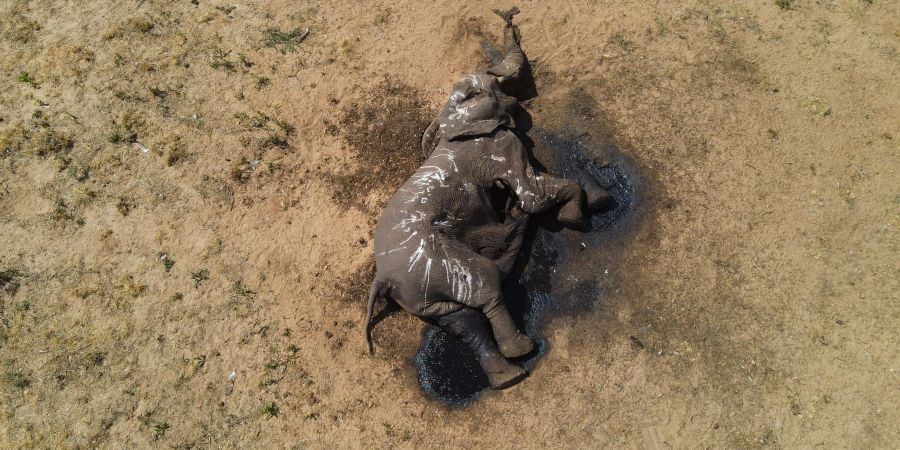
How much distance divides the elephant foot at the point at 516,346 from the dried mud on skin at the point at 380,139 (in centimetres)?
240

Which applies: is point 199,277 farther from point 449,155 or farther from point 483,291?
point 483,291

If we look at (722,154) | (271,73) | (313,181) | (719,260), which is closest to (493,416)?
(719,260)

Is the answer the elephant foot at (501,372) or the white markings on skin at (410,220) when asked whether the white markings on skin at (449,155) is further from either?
the elephant foot at (501,372)

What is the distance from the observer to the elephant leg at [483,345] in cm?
590

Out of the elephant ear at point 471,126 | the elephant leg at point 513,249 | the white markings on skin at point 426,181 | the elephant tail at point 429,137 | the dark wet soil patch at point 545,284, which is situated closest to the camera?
the white markings on skin at point 426,181

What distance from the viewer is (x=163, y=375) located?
642 centimetres

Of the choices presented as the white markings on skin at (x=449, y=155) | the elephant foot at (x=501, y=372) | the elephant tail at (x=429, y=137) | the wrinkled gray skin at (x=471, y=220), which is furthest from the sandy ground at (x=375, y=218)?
the white markings on skin at (x=449, y=155)

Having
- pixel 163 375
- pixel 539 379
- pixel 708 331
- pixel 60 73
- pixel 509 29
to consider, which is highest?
pixel 509 29

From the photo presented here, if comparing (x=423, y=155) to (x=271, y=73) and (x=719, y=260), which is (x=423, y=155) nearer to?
(x=271, y=73)

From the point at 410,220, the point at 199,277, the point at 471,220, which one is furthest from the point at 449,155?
the point at 199,277

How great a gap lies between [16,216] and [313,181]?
4164mm

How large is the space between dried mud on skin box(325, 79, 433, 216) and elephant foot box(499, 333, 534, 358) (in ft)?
7.88

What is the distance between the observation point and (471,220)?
618 cm

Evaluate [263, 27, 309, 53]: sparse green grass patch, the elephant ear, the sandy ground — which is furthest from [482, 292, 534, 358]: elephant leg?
[263, 27, 309, 53]: sparse green grass patch
